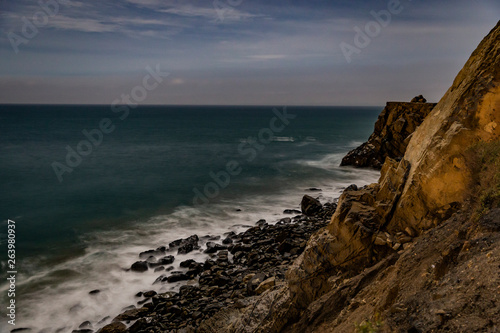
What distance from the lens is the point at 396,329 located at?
5.45m

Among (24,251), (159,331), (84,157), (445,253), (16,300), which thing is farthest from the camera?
(84,157)

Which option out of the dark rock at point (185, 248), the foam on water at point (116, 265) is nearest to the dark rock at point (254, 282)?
the foam on water at point (116, 265)

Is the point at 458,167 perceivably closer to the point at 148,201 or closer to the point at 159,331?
the point at 159,331

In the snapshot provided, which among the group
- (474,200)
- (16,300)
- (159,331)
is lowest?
(159,331)

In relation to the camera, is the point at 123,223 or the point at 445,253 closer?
the point at 445,253

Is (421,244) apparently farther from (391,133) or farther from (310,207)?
(391,133)

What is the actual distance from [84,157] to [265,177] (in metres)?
29.4

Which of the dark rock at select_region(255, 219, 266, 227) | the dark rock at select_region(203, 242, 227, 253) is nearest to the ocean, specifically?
the dark rock at select_region(255, 219, 266, 227)

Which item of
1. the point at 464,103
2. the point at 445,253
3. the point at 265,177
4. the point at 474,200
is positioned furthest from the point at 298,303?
the point at 265,177

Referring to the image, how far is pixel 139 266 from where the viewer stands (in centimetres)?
1834

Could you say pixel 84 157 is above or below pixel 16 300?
above

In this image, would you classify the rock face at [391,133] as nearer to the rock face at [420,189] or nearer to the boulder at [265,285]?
the boulder at [265,285]

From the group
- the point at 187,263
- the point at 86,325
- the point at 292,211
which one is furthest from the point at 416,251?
the point at 292,211

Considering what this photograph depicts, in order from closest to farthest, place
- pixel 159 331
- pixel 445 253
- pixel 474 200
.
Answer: pixel 445 253, pixel 474 200, pixel 159 331
